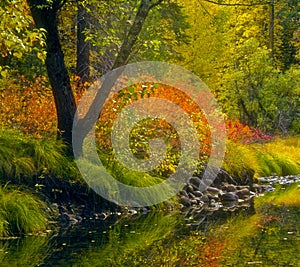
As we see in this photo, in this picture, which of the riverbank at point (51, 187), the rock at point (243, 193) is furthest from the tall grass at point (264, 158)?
the riverbank at point (51, 187)

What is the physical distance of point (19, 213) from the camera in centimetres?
1204

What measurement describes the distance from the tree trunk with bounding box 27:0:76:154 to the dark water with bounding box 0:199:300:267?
2629mm

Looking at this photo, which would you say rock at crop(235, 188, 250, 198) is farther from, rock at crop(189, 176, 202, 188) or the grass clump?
the grass clump

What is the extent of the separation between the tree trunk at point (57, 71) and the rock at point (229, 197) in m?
5.37

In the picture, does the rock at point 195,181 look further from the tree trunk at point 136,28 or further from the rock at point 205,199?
the tree trunk at point 136,28

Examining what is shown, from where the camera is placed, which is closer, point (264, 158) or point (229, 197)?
point (229, 197)

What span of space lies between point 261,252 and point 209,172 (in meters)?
8.94

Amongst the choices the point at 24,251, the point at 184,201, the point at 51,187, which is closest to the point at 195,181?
the point at 184,201

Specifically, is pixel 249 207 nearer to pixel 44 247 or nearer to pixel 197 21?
pixel 44 247

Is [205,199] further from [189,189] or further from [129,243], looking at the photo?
[129,243]

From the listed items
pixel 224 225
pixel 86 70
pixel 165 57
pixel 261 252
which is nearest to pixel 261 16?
pixel 165 57

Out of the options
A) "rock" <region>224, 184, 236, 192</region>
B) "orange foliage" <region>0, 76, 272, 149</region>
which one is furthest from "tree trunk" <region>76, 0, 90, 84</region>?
"rock" <region>224, 184, 236, 192</region>

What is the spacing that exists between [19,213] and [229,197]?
7.68 m

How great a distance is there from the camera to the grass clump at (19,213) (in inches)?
466
